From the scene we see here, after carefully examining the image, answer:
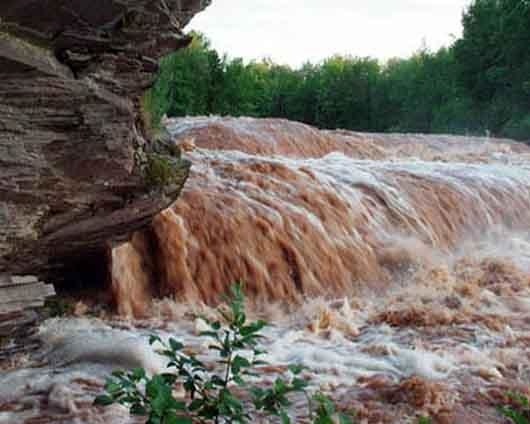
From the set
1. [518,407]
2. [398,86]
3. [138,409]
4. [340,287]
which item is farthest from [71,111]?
[398,86]

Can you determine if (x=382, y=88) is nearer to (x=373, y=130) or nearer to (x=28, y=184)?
(x=373, y=130)

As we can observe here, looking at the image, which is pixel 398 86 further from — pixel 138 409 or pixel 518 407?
pixel 138 409

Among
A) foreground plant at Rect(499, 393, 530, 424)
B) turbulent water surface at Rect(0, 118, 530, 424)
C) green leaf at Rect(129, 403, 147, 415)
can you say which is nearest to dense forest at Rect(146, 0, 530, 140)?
turbulent water surface at Rect(0, 118, 530, 424)

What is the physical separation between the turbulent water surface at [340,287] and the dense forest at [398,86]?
12.6 metres

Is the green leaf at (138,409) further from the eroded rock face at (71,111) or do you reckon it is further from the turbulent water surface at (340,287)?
the eroded rock face at (71,111)

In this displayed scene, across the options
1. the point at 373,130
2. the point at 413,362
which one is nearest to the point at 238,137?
the point at 413,362

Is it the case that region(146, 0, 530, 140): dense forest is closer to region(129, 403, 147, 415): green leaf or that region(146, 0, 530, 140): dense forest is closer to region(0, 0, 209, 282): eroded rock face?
region(0, 0, 209, 282): eroded rock face

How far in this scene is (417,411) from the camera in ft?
9.71

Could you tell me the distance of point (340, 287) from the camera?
18.4 ft

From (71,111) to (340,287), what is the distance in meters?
3.12

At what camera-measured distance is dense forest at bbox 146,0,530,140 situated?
869 inches

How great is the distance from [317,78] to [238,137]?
18.7 meters

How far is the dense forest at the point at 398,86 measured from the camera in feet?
Result: 72.4

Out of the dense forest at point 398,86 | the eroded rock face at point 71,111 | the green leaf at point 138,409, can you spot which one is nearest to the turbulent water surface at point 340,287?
the eroded rock face at point 71,111
